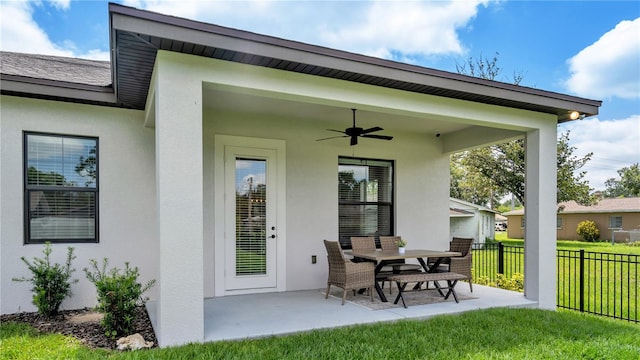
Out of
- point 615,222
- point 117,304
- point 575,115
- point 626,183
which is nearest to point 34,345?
point 117,304

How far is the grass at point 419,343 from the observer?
353 centimetres

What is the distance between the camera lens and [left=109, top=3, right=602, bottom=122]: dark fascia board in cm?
332

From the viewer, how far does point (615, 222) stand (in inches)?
962

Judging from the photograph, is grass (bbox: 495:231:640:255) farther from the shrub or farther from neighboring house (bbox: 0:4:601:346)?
neighboring house (bbox: 0:4:601:346)

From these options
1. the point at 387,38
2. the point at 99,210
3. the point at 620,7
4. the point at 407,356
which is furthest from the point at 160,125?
the point at 620,7

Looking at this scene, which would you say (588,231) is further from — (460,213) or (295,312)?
(295,312)

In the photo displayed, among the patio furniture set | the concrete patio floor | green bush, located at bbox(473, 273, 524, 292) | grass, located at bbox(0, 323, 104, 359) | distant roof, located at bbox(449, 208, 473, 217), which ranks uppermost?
the patio furniture set

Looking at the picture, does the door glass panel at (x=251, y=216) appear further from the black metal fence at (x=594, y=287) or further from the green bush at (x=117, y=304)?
the black metal fence at (x=594, y=287)

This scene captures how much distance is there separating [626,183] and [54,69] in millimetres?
56998

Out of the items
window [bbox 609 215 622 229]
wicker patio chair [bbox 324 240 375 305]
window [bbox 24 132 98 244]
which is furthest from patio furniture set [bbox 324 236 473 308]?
window [bbox 609 215 622 229]

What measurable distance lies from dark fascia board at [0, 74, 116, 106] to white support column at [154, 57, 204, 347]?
6.17 ft

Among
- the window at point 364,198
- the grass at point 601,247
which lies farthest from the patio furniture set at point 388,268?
the grass at point 601,247

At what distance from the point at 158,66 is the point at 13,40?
22.0 ft

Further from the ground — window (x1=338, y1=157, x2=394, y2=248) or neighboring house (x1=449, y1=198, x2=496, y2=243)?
window (x1=338, y1=157, x2=394, y2=248)
